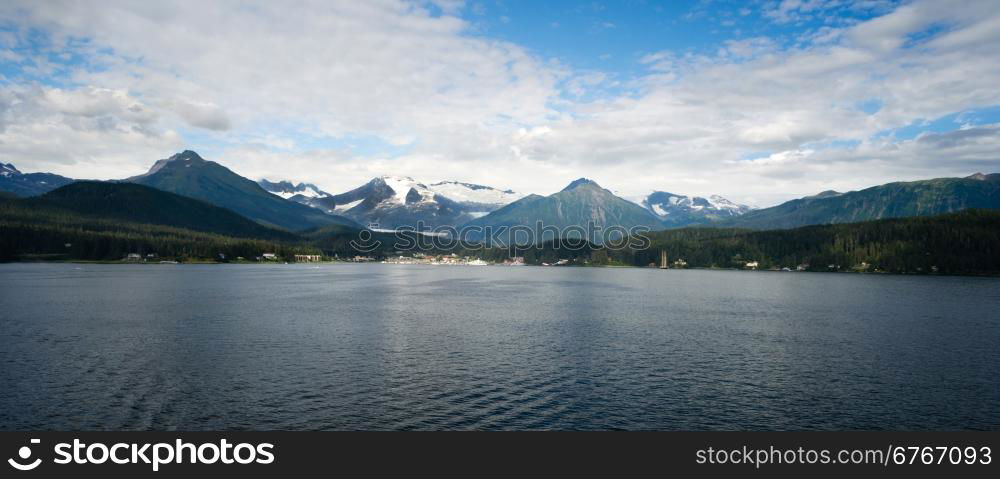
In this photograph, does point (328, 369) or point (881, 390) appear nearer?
point (881, 390)

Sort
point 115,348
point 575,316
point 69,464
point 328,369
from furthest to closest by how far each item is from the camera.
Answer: point 575,316 → point 115,348 → point 328,369 → point 69,464

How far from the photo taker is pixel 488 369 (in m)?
47.8

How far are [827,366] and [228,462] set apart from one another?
48311 millimetres

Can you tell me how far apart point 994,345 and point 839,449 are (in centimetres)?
4763

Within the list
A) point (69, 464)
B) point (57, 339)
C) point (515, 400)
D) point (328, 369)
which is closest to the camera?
point (69, 464)

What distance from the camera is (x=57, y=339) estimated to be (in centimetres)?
5909

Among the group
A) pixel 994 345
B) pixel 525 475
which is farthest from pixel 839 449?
pixel 994 345

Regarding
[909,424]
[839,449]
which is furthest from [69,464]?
[909,424]

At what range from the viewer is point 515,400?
38.4 meters

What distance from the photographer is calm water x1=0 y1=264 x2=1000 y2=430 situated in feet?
114

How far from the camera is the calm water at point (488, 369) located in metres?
34.9

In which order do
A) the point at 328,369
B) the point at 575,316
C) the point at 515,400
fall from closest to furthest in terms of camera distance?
the point at 515,400, the point at 328,369, the point at 575,316

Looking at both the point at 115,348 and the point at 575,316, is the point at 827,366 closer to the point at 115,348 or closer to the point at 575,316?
the point at 575,316

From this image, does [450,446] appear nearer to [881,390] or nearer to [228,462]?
[228,462]
